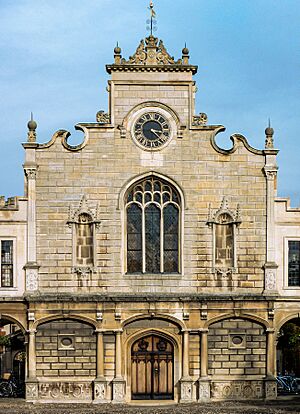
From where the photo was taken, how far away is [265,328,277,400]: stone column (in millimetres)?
38094

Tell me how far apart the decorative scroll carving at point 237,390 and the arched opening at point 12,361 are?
8099mm

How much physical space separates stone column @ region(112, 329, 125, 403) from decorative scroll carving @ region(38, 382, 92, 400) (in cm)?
102

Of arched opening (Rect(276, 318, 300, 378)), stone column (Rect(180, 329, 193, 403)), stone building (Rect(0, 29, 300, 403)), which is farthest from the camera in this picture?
arched opening (Rect(276, 318, 300, 378))

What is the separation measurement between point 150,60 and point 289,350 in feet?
96.0

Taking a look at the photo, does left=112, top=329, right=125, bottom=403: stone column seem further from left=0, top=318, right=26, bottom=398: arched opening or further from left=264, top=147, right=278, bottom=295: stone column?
left=264, top=147, right=278, bottom=295: stone column

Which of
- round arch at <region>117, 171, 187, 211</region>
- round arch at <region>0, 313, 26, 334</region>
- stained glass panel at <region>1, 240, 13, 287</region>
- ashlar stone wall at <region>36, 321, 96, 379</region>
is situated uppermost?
round arch at <region>117, 171, 187, 211</region>

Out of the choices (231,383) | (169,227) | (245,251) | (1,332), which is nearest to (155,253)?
(169,227)

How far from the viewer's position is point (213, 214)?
3862 cm

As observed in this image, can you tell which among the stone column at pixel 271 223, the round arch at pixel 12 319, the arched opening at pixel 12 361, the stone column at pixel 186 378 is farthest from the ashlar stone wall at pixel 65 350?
the stone column at pixel 271 223

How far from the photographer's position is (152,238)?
3875cm

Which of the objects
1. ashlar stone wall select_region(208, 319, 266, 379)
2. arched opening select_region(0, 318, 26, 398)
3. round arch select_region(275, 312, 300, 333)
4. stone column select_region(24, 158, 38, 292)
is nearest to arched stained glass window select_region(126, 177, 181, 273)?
ashlar stone wall select_region(208, 319, 266, 379)

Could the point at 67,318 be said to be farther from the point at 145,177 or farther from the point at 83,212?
the point at 145,177

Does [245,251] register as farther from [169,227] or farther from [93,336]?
[93,336]

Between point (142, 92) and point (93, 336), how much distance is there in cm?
1006
